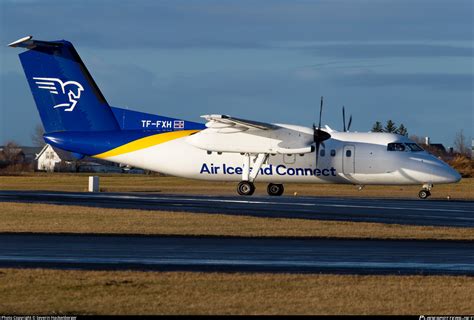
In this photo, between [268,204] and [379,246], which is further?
[268,204]

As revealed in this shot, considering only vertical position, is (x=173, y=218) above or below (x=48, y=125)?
below

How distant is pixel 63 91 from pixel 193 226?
22.3 meters

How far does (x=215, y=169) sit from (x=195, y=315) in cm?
3479

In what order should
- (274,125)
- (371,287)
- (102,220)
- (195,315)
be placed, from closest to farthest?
(195,315), (371,287), (102,220), (274,125)

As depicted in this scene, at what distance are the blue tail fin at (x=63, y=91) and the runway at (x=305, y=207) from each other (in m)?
5.43

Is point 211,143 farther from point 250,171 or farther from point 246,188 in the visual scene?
point 246,188

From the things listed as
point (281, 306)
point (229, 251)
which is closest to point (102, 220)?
point (229, 251)

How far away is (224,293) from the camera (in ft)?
51.0

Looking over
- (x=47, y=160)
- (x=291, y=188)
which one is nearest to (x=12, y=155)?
(x=47, y=160)

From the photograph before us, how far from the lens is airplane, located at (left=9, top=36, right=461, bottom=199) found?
46.8 metres

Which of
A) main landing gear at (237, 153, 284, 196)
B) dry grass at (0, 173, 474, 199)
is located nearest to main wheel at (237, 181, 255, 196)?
main landing gear at (237, 153, 284, 196)

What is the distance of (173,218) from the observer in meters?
32.0

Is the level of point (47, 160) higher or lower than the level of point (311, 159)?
lower

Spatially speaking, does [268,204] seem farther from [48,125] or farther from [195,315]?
[195,315]
